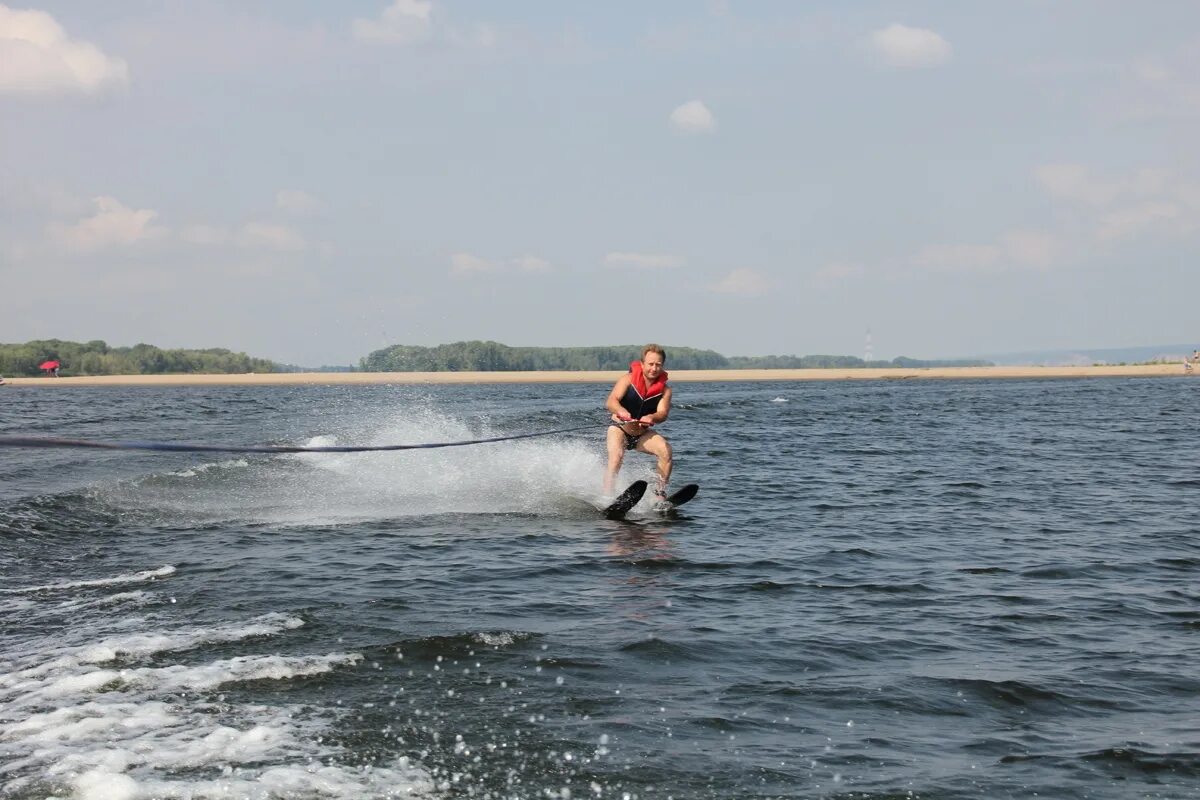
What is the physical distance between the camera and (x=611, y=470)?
13617mm

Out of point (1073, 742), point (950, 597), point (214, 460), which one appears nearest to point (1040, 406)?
point (214, 460)

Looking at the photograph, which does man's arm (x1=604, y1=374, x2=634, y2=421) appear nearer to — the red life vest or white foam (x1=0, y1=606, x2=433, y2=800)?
the red life vest

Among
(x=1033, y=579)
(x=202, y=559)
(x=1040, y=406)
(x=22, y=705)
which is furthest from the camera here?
(x=1040, y=406)

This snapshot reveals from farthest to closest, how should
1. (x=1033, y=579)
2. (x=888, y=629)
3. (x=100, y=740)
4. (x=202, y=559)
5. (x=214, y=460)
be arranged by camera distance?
1. (x=214, y=460)
2. (x=202, y=559)
3. (x=1033, y=579)
4. (x=888, y=629)
5. (x=100, y=740)

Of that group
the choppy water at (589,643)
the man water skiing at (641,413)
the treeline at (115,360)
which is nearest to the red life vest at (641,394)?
the man water skiing at (641,413)

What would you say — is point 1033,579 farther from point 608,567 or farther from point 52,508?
point 52,508

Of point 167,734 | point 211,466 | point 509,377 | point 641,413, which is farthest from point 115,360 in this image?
point 167,734

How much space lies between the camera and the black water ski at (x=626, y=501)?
1290 cm

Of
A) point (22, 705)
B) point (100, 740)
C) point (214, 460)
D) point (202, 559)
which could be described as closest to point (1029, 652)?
point (100, 740)

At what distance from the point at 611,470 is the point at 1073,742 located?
28.2 ft

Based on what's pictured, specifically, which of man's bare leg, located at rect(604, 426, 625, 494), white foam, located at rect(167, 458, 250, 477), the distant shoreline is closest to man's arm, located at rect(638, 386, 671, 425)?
man's bare leg, located at rect(604, 426, 625, 494)

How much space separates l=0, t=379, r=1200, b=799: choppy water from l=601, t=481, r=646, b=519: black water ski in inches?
15.4

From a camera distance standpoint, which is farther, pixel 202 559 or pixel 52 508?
pixel 52 508

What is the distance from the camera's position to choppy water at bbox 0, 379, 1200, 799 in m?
4.95
